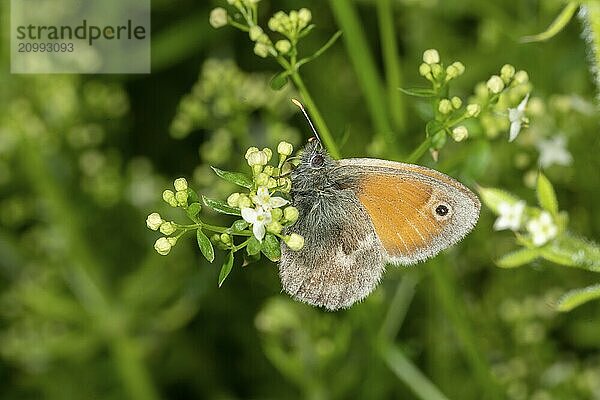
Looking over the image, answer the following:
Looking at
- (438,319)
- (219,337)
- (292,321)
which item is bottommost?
(219,337)

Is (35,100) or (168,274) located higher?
(35,100)

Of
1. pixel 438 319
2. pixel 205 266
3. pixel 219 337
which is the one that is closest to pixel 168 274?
pixel 205 266

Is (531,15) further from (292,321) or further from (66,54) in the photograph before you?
(66,54)

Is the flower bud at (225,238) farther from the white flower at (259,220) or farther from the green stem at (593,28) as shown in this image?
the green stem at (593,28)

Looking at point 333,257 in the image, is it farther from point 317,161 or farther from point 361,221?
point 317,161

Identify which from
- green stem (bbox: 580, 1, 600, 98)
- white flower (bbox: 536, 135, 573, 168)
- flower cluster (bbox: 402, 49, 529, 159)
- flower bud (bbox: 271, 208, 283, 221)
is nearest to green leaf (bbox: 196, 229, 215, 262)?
flower bud (bbox: 271, 208, 283, 221)

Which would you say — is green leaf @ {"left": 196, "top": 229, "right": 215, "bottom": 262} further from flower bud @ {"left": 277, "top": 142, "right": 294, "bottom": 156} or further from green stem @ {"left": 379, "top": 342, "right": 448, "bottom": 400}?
green stem @ {"left": 379, "top": 342, "right": 448, "bottom": 400}
